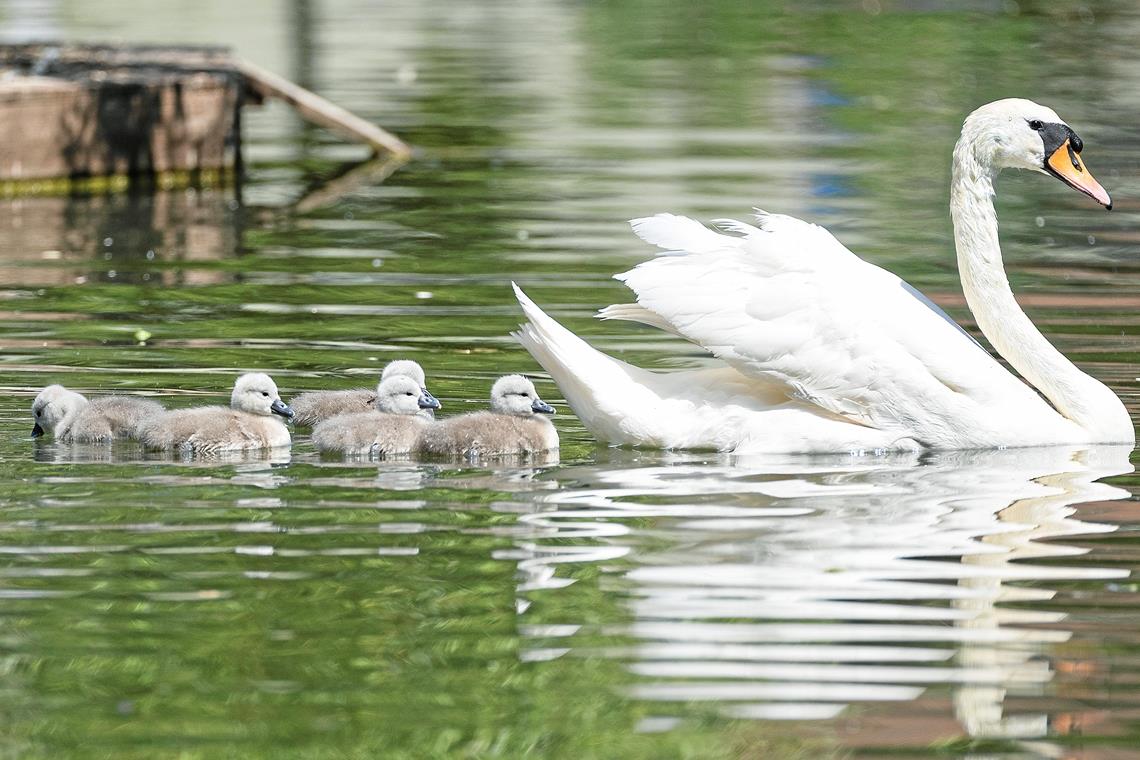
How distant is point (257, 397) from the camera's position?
9.16 meters

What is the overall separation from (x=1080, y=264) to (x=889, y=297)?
245 inches

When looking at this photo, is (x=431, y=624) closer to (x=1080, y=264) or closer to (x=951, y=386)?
(x=951, y=386)

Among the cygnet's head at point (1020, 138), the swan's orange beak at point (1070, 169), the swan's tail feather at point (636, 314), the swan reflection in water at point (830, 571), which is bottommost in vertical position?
the swan reflection in water at point (830, 571)

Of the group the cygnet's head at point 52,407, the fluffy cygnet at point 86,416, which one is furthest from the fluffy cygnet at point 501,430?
the cygnet's head at point 52,407

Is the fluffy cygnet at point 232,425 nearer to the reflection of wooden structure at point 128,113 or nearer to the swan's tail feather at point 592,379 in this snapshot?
the swan's tail feather at point 592,379

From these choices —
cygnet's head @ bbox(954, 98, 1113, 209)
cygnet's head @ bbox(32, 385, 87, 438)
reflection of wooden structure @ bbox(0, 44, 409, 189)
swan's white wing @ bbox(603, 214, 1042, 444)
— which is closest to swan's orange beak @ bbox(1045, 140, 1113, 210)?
cygnet's head @ bbox(954, 98, 1113, 209)

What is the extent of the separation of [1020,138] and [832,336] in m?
1.52

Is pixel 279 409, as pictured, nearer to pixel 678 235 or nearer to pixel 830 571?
pixel 678 235

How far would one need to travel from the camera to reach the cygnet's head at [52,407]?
9.19 meters

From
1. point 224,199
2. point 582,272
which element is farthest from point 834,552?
point 224,199

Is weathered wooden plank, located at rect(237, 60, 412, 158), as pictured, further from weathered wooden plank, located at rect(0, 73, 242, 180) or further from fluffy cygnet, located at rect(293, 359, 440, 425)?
fluffy cygnet, located at rect(293, 359, 440, 425)

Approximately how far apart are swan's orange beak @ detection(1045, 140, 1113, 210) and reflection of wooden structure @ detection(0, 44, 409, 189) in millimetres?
10465

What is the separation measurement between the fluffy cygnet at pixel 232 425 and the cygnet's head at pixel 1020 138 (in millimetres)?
3421

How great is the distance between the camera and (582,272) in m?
14.4
